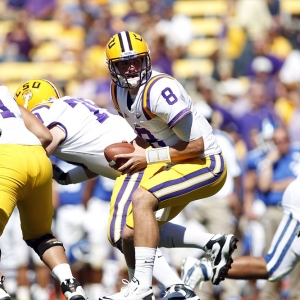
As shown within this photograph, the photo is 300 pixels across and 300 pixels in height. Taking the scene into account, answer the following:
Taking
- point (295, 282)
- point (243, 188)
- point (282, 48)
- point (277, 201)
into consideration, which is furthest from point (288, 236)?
point (282, 48)

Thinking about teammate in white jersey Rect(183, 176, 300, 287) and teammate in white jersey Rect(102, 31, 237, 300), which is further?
teammate in white jersey Rect(183, 176, 300, 287)

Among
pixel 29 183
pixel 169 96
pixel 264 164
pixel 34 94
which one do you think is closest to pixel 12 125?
pixel 29 183

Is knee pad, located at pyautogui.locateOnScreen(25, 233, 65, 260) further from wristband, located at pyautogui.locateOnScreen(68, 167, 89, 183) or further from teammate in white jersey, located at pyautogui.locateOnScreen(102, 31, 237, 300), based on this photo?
wristband, located at pyautogui.locateOnScreen(68, 167, 89, 183)

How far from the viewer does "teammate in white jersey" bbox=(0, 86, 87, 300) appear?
556cm

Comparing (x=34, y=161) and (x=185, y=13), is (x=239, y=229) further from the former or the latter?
(x=185, y=13)

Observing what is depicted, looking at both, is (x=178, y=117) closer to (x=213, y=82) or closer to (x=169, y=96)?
(x=169, y=96)

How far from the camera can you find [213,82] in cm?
1315

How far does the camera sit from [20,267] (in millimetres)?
10297

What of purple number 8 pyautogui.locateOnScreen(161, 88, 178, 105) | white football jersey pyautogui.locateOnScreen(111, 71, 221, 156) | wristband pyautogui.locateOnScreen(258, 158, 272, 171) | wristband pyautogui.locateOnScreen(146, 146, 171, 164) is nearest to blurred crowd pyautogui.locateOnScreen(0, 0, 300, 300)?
wristband pyautogui.locateOnScreen(258, 158, 272, 171)

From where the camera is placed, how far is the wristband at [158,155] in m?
5.81

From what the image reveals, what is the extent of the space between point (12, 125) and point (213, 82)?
7727 mm

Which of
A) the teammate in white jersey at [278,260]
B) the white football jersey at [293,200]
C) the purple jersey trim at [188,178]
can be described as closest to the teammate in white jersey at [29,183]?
the purple jersey trim at [188,178]

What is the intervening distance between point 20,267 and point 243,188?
2969 millimetres

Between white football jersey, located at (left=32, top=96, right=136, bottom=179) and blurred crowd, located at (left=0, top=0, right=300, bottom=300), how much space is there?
2.17 metres
